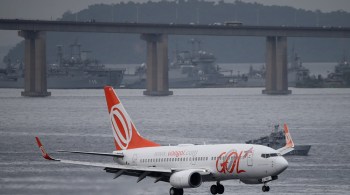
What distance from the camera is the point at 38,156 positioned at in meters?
107

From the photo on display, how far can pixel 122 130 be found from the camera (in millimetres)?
72375

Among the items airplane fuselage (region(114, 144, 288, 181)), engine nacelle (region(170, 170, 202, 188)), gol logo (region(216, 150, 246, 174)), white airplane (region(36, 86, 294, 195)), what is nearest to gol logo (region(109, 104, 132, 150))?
white airplane (region(36, 86, 294, 195))

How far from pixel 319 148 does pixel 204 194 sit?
165 feet

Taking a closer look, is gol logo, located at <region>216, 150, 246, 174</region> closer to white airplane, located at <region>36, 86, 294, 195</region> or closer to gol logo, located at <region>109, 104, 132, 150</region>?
white airplane, located at <region>36, 86, 294, 195</region>

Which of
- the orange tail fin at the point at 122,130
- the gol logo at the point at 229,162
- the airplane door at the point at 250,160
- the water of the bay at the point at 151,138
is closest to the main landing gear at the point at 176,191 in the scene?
the gol logo at the point at 229,162

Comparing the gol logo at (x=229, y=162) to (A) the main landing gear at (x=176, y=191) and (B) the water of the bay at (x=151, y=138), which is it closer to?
(A) the main landing gear at (x=176, y=191)

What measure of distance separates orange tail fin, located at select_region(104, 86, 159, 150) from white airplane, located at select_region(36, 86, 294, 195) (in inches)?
16.8

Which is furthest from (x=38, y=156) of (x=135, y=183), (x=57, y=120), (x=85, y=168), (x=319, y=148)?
(x=57, y=120)

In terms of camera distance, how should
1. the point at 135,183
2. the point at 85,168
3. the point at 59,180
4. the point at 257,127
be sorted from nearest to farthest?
1. the point at 135,183
2. the point at 59,180
3. the point at 85,168
4. the point at 257,127

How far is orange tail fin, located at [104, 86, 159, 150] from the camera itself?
71.4 metres

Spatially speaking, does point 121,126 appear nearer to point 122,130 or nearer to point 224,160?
point 122,130

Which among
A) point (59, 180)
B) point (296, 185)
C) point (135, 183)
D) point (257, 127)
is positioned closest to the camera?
point (135, 183)

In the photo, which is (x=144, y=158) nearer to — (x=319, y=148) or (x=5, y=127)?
(x=319, y=148)

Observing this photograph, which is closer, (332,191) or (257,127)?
(332,191)
